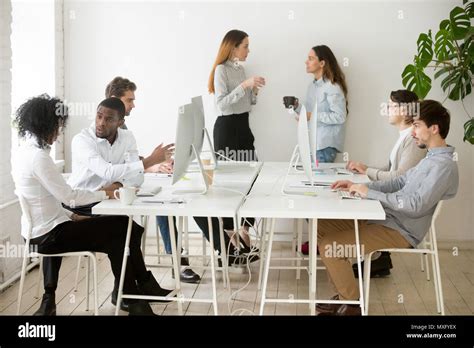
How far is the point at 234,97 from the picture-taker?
18.8ft

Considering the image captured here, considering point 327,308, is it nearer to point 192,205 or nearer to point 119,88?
point 192,205

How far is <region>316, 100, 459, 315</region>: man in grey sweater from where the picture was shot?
4012 millimetres

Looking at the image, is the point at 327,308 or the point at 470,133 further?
the point at 470,133

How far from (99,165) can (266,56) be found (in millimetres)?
2180

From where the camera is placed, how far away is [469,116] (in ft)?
20.0

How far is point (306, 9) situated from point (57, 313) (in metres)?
3.14

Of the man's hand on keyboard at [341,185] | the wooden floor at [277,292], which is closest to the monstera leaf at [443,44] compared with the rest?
the wooden floor at [277,292]

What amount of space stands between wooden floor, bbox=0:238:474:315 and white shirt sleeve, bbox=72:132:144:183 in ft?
2.56

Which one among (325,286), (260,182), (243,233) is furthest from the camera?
(243,233)

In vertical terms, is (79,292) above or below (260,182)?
below

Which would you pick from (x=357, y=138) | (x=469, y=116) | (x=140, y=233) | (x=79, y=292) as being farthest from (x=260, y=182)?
(x=469, y=116)

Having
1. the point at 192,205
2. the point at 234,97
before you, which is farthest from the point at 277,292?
the point at 234,97

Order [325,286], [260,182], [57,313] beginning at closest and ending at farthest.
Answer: [57,313] < [260,182] < [325,286]
